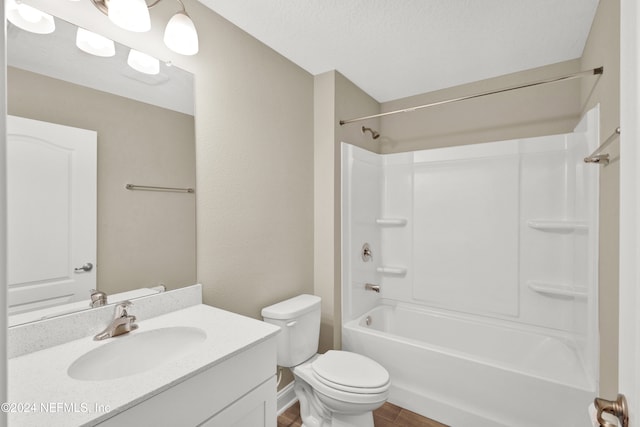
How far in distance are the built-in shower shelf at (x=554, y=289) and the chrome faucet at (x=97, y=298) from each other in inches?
103

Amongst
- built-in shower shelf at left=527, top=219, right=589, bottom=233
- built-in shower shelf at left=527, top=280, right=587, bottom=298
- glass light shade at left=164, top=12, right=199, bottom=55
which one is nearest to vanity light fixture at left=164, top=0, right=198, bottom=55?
glass light shade at left=164, top=12, right=199, bottom=55

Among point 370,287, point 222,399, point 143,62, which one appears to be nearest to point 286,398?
point 370,287

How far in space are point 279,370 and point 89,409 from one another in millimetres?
1417

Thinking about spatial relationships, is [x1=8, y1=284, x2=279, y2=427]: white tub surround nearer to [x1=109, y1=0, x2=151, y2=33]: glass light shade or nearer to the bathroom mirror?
the bathroom mirror

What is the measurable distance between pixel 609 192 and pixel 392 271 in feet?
5.36

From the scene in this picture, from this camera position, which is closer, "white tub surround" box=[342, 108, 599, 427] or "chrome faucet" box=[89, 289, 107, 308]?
"chrome faucet" box=[89, 289, 107, 308]

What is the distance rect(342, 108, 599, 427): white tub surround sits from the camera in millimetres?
1703

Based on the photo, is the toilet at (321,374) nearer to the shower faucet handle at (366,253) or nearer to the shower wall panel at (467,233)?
the shower faucet handle at (366,253)

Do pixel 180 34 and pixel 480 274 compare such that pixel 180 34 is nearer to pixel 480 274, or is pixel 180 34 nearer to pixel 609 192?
pixel 609 192

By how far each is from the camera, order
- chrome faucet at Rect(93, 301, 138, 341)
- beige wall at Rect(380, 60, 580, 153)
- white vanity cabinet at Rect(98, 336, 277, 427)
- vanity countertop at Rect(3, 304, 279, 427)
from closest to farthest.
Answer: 1. vanity countertop at Rect(3, 304, 279, 427)
2. white vanity cabinet at Rect(98, 336, 277, 427)
3. chrome faucet at Rect(93, 301, 138, 341)
4. beige wall at Rect(380, 60, 580, 153)

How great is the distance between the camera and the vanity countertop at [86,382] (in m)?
0.71

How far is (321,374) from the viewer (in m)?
1.65

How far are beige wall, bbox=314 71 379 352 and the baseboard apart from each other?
362mm

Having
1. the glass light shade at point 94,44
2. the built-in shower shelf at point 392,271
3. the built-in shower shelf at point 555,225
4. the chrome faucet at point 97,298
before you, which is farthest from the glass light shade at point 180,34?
the built-in shower shelf at point 555,225
